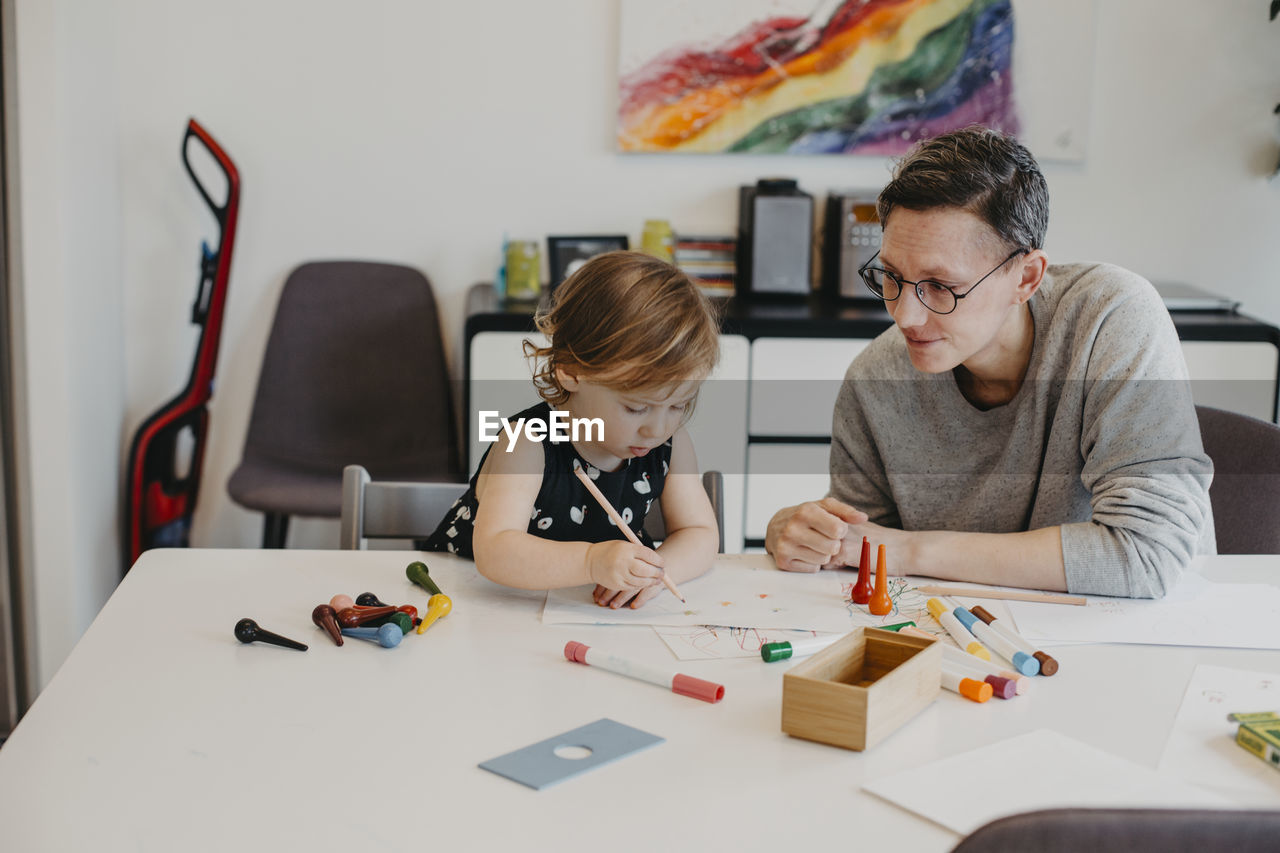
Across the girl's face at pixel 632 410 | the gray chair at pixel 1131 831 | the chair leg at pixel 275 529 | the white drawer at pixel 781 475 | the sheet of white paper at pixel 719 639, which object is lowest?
the chair leg at pixel 275 529

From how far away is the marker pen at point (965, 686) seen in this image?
1.10m

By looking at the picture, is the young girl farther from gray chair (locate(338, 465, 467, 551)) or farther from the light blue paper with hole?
the light blue paper with hole

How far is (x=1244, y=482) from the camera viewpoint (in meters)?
1.75

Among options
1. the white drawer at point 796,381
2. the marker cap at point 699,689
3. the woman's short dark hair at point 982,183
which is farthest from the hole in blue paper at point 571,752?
the white drawer at point 796,381

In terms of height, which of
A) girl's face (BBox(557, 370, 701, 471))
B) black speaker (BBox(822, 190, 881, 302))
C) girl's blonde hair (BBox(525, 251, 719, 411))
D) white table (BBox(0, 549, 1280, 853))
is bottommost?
white table (BBox(0, 549, 1280, 853))

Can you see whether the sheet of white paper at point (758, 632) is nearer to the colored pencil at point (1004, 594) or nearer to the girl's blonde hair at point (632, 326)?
the colored pencil at point (1004, 594)

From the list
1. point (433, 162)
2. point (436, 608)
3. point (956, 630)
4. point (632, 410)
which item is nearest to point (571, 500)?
point (632, 410)

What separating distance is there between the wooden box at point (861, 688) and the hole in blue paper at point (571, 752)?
0.58 ft

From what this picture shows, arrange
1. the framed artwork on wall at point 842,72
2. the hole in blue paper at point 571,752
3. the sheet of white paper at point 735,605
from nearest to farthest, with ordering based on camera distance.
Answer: the hole in blue paper at point 571,752
the sheet of white paper at point 735,605
the framed artwork on wall at point 842,72

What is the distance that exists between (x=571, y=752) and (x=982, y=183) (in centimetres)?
86

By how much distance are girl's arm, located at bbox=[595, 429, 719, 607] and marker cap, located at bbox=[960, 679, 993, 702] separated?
16.4 inches

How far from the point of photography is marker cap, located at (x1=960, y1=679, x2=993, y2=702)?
3.62 feet

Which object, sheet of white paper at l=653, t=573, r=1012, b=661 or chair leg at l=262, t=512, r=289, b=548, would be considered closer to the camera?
sheet of white paper at l=653, t=573, r=1012, b=661

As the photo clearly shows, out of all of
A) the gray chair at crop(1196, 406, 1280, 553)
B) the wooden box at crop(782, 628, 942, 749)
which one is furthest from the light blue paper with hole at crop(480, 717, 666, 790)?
the gray chair at crop(1196, 406, 1280, 553)
